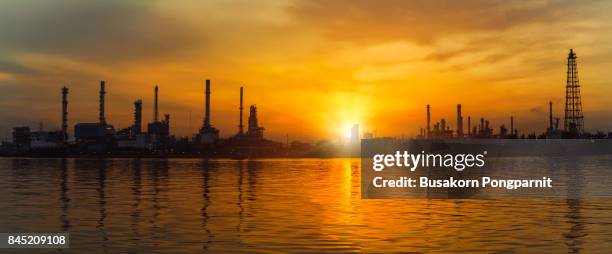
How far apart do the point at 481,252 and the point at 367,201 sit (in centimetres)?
2516

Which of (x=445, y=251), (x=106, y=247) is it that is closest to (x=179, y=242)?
(x=106, y=247)

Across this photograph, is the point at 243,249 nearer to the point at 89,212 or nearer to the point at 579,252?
the point at 579,252

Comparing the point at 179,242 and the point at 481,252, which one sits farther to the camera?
the point at 179,242

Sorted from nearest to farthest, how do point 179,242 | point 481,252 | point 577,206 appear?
point 481,252
point 179,242
point 577,206

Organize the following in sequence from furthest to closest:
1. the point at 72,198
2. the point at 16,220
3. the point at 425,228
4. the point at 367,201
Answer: the point at 72,198, the point at 367,201, the point at 16,220, the point at 425,228

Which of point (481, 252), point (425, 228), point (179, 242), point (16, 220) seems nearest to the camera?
point (481, 252)

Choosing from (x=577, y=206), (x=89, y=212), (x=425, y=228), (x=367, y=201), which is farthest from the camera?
(x=367, y=201)

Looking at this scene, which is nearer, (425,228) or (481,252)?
(481,252)

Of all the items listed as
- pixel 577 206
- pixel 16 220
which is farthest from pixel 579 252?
pixel 16 220

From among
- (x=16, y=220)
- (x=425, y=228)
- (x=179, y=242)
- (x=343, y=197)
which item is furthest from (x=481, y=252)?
(x=343, y=197)

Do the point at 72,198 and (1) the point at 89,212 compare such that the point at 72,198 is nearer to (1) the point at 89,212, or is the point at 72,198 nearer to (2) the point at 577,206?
(1) the point at 89,212

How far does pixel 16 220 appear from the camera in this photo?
122 ft

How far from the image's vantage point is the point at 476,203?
4962 centimetres

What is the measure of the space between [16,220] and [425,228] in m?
20.9
